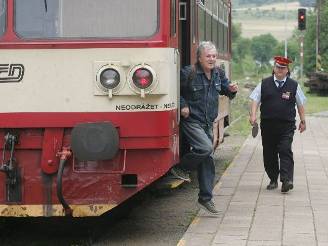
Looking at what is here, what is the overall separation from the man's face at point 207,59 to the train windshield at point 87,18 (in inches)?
53.1

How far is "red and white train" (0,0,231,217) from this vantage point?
710 centimetres

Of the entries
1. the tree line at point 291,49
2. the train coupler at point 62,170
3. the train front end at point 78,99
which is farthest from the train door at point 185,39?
the tree line at point 291,49

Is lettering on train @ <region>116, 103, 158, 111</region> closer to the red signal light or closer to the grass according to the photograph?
the grass

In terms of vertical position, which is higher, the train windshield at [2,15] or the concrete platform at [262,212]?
the train windshield at [2,15]

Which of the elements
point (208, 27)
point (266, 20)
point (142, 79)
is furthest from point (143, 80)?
point (266, 20)

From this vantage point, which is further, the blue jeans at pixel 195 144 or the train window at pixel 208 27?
the train window at pixel 208 27

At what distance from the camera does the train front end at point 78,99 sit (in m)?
7.10

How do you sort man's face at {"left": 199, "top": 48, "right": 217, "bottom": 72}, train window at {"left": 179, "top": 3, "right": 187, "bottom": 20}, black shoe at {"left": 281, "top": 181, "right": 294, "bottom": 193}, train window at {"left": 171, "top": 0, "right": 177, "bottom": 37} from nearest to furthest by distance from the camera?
1. train window at {"left": 171, "top": 0, "right": 177, "bottom": 37}
2. train window at {"left": 179, "top": 3, "right": 187, "bottom": 20}
3. man's face at {"left": 199, "top": 48, "right": 217, "bottom": 72}
4. black shoe at {"left": 281, "top": 181, "right": 294, "bottom": 193}

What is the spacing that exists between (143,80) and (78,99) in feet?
1.89

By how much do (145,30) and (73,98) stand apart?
84 cm

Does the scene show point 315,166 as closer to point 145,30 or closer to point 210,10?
point 210,10

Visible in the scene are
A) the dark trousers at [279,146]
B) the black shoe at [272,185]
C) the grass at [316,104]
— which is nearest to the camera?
the dark trousers at [279,146]

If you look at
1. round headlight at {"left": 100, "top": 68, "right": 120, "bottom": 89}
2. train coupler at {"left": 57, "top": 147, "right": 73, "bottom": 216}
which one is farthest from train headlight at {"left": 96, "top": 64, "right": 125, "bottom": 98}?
train coupler at {"left": 57, "top": 147, "right": 73, "bottom": 216}

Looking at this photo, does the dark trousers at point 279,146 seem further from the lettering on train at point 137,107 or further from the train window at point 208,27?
the lettering on train at point 137,107
